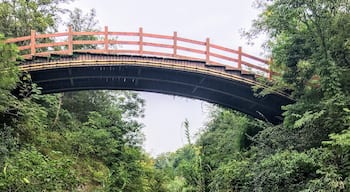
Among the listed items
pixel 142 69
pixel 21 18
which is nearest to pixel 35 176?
pixel 142 69

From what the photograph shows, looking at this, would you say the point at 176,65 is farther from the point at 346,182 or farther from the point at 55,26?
the point at 55,26

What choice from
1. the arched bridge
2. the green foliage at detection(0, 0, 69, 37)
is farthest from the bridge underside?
the green foliage at detection(0, 0, 69, 37)

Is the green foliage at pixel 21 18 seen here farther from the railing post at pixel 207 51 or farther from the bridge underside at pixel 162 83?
the railing post at pixel 207 51

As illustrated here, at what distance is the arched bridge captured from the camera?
462 inches

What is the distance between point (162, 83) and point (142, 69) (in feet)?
3.96

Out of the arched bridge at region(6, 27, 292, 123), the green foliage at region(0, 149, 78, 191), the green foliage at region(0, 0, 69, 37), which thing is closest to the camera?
the green foliage at region(0, 149, 78, 191)

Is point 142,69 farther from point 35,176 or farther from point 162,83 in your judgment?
point 35,176

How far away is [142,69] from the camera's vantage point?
1230 centimetres

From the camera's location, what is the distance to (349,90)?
30.1ft

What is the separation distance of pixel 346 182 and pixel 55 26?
15.3 m

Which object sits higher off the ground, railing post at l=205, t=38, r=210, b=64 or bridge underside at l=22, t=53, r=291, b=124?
railing post at l=205, t=38, r=210, b=64

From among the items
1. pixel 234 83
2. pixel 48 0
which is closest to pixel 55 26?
pixel 48 0

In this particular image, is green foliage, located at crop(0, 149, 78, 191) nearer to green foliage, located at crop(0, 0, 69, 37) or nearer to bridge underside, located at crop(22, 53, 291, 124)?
bridge underside, located at crop(22, 53, 291, 124)

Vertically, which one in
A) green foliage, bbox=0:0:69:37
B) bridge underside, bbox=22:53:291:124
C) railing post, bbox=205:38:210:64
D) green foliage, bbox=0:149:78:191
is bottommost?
green foliage, bbox=0:149:78:191
